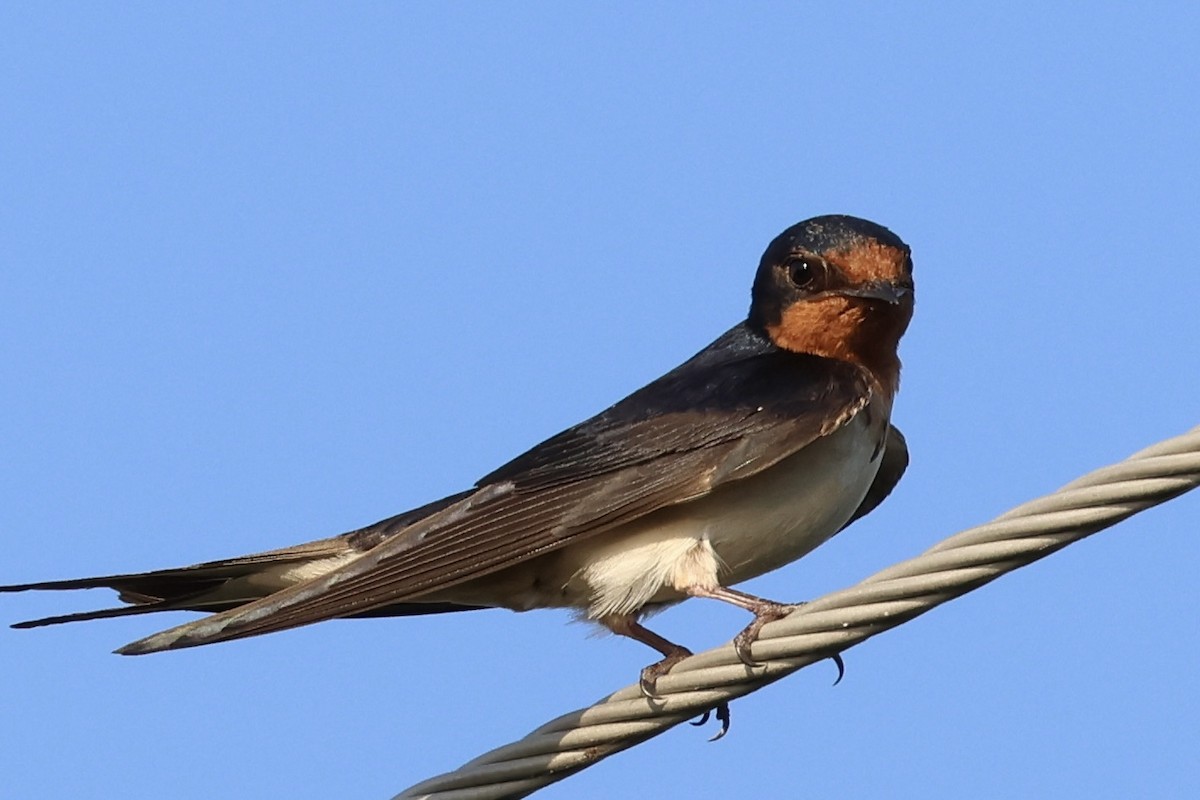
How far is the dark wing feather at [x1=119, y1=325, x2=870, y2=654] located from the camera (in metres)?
4.61

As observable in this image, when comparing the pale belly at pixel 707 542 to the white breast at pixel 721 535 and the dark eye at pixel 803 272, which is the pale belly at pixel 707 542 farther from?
the dark eye at pixel 803 272

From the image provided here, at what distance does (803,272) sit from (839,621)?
2427 mm

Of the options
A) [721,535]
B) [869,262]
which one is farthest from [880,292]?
[721,535]

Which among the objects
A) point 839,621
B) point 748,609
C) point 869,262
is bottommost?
point 839,621

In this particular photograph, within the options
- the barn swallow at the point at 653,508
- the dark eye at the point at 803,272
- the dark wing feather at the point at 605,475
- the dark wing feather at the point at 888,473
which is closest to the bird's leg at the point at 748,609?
the barn swallow at the point at 653,508

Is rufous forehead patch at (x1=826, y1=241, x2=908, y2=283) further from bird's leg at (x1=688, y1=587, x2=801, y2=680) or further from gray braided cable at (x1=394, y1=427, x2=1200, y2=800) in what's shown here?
gray braided cable at (x1=394, y1=427, x2=1200, y2=800)

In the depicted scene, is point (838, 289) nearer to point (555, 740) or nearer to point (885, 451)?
point (885, 451)

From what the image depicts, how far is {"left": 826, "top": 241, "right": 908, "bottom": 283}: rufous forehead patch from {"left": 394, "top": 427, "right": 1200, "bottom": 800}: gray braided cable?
2033 mm

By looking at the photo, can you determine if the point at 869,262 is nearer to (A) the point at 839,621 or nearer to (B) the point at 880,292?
(B) the point at 880,292

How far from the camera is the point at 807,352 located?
5.70 metres

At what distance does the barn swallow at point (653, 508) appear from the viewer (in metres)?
4.82

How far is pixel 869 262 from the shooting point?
5645 millimetres

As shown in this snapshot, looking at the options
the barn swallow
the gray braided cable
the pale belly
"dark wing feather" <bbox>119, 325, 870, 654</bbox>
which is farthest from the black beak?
the gray braided cable

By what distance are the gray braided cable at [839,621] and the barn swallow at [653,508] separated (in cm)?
66
